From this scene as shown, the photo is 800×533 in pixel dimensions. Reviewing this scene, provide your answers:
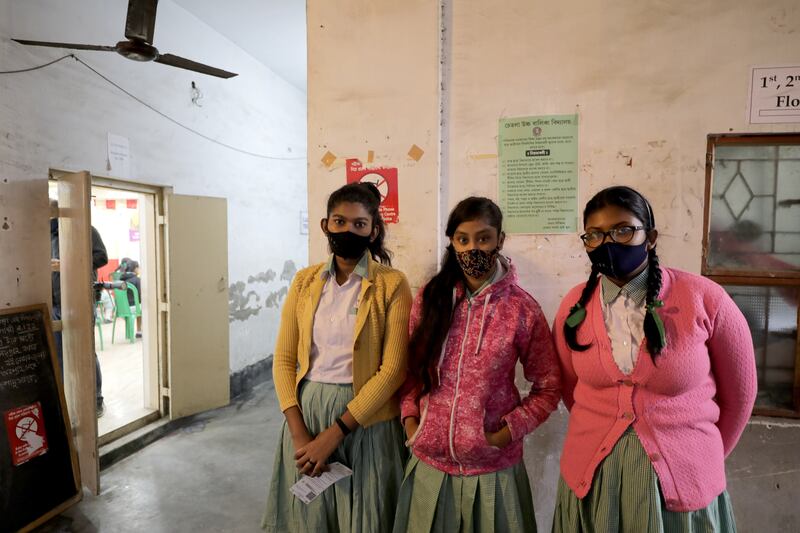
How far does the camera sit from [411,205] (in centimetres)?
196

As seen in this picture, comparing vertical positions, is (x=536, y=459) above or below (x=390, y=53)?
below

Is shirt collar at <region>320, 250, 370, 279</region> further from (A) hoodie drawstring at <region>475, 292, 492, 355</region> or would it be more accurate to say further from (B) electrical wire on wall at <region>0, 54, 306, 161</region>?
(B) electrical wire on wall at <region>0, 54, 306, 161</region>

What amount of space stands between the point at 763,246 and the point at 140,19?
9.28 feet

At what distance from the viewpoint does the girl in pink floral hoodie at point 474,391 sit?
1263mm

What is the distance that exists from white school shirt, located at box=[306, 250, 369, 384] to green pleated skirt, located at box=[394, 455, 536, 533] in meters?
0.40

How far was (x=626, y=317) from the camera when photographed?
47.1 inches

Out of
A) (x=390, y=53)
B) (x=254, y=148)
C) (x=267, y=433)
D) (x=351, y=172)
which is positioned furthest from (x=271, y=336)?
(x=390, y=53)

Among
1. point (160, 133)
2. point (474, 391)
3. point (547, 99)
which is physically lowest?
point (474, 391)

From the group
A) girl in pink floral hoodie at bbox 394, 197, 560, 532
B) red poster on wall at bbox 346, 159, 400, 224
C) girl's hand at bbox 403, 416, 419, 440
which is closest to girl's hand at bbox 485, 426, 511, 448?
girl in pink floral hoodie at bbox 394, 197, 560, 532

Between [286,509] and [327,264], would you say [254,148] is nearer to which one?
[327,264]

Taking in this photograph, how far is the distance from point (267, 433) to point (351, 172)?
2404mm

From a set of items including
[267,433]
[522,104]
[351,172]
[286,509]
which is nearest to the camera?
[286,509]

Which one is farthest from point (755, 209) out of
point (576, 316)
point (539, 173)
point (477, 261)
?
point (477, 261)

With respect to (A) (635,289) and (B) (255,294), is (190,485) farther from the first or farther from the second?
(A) (635,289)
